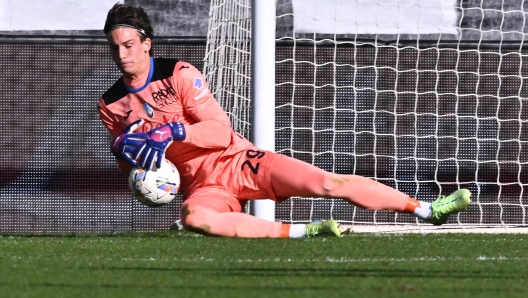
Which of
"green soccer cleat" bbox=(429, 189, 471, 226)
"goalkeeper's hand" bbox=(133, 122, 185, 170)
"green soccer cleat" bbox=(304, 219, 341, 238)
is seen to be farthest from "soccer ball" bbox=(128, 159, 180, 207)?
"green soccer cleat" bbox=(429, 189, 471, 226)

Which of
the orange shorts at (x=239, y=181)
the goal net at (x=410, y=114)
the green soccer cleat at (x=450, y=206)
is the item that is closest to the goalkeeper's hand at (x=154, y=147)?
the orange shorts at (x=239, y=181)

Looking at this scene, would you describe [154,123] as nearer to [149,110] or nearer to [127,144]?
[149,110]

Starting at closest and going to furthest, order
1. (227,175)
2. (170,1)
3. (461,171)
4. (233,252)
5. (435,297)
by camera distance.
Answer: (435,297), (233,252), (227,175), (461,171), (170,1)

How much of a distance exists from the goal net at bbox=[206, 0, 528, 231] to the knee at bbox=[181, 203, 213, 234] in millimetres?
2472

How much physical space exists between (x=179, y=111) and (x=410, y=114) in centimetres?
273

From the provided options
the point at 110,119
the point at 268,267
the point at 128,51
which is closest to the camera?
the point at 268,267

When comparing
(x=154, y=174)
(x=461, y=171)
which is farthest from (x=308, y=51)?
(x=154, y=174)

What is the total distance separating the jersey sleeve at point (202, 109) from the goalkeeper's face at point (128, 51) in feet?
0.69

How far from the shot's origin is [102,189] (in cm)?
758

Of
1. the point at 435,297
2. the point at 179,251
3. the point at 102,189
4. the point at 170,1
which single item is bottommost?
the point at 102,189

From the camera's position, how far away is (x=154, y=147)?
486 cm

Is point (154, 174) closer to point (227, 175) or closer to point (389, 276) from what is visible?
point (227, 175)

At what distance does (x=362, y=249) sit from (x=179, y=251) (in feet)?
2.96

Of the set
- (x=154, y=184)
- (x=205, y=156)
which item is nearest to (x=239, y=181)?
(x=205, y=156)
